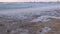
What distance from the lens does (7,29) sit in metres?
0.89

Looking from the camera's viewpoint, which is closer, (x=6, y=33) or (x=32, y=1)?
(x=6, y=33)

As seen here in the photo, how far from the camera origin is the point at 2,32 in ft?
2.73

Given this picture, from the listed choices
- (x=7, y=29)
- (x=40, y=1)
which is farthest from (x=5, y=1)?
(x=7, y=29)

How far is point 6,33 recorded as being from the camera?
809 millimetres

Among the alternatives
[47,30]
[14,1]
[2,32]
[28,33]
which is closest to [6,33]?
[2,32]

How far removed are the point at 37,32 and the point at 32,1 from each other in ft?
5.18

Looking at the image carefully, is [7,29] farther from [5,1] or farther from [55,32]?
[5,1]

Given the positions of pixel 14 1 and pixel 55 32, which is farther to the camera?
pixel 14 1

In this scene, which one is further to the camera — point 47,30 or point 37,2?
point 37,2

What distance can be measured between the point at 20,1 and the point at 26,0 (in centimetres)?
12

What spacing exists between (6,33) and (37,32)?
210mm

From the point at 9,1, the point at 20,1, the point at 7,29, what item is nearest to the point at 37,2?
the point at 20,1

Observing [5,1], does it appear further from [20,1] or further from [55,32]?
[55,32]

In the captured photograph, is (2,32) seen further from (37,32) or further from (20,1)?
(20,1)
